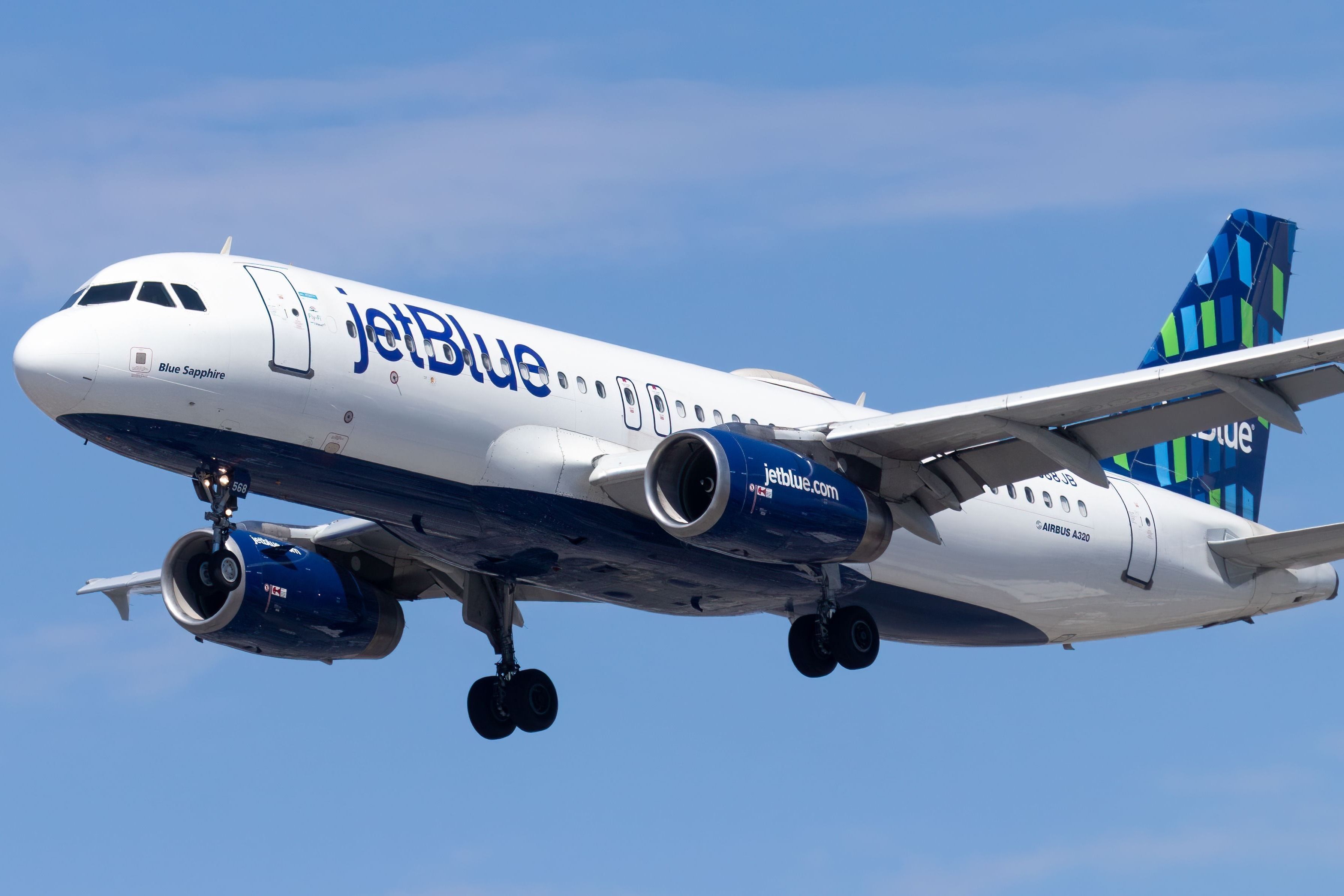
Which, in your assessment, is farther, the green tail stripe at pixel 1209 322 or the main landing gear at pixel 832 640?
the green tail stripe at pixel 1209 322

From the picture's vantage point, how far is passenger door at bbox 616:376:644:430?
31.0m

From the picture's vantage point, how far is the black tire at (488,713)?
35312mm

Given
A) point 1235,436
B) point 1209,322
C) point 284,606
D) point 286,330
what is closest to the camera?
point 286,330

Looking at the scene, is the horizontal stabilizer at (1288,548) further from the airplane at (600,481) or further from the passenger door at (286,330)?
the passenger door at (286,330)

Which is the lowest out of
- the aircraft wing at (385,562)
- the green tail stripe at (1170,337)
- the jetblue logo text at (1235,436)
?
the aircraft wing at (385,562)

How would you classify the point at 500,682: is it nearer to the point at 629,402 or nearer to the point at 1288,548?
the point at 629,402

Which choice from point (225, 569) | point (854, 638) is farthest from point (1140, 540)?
point (225, 569)

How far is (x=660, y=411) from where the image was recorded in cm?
3162

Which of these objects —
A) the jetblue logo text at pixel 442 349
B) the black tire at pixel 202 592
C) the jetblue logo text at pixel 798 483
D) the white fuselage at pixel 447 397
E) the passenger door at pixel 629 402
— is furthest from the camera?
the black tire at pixel 202 592

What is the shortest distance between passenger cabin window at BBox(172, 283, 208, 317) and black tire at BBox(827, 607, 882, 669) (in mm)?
11724

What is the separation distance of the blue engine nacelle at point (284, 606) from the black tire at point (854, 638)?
797 centimetres

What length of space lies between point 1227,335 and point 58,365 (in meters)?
25.5

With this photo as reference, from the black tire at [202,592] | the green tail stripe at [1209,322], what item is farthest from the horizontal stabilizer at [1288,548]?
the black tire at [202,592]

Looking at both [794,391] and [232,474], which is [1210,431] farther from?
[232,474]
